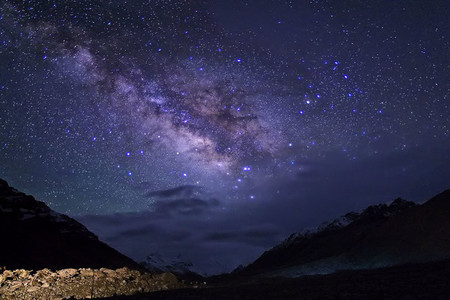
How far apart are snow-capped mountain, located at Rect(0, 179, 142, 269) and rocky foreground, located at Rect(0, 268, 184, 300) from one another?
29.5m

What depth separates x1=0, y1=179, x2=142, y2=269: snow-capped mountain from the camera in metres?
57.6

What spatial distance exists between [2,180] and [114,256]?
36843 mm

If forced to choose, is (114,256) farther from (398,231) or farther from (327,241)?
(327,241)

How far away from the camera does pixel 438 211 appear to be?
52.0 meters

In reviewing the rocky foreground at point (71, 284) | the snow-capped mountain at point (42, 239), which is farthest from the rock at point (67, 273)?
the snow-capped mountain at point (42, 239)

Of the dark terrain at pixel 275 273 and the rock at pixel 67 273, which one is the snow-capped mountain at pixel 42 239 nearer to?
the dark terrain at pixel 275 273

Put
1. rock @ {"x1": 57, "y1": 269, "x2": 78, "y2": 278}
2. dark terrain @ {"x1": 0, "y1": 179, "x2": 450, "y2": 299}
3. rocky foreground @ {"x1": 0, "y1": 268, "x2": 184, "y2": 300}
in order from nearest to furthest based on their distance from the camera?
dark terrain @ {"x1": 0, "y1": 179, "x2": 450, "y2": 299} → rocky foreground @ {"x1": 0, "y1": 268, "x2": 184, "y2": 300} → rock @ {"x1": 57, "y1": 269, "x2": 78, "y2": 278}

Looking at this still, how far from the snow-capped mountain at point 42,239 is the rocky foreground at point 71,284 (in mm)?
29486

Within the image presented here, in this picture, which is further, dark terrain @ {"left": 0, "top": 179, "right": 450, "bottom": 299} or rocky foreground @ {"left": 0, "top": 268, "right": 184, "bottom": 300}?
rocky foreground @ {"left": 0, "top": 268, "right": 184, "bottom": 300}

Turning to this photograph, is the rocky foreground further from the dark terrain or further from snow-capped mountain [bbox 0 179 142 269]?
snow-capped mountain [bbox 0 179 142 269]

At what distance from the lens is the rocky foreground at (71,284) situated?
2038 cm

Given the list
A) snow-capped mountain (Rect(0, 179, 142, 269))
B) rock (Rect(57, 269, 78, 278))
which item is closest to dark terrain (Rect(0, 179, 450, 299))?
rock (Rect(57, 269, 78, 278))

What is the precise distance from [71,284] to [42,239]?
61406mm

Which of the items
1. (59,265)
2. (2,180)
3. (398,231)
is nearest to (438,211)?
(398,231)
